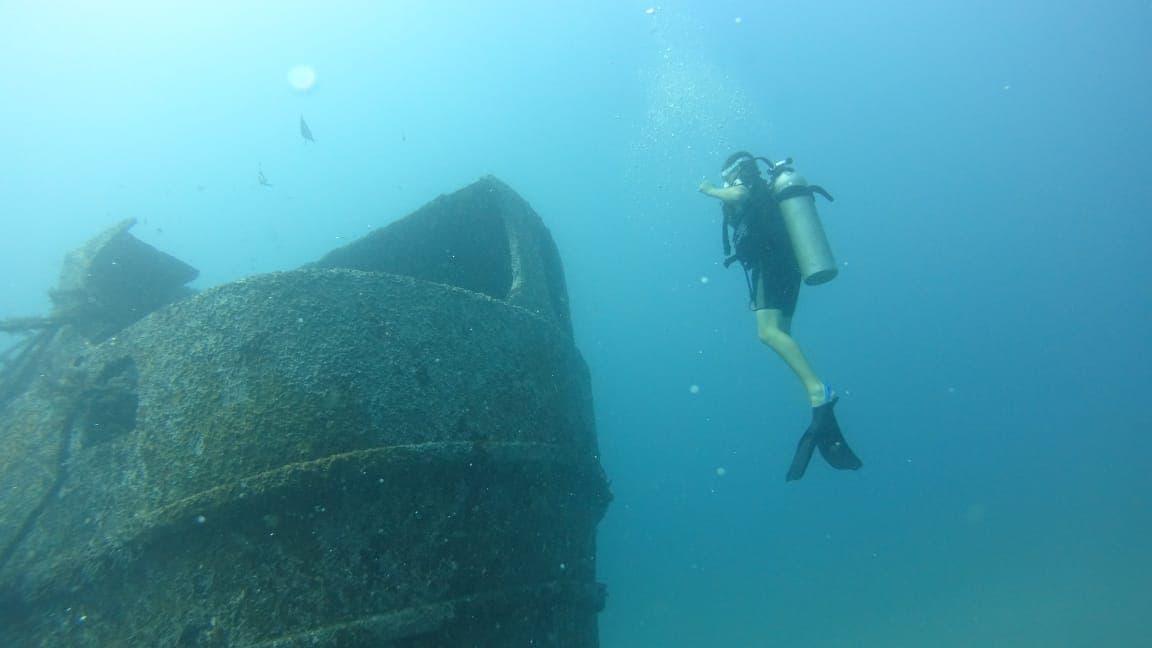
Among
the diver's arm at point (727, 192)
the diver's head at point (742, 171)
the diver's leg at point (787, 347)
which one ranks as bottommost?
the diver's leg at point (787, 347)

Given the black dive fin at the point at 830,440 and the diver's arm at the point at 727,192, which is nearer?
the black dive fin at the point at 830,440

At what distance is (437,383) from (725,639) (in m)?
39.7

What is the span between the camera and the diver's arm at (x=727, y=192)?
4734 mm

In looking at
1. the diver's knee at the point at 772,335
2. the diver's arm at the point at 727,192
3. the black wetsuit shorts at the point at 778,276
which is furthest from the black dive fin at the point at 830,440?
the diver's arm at the point at 727,192

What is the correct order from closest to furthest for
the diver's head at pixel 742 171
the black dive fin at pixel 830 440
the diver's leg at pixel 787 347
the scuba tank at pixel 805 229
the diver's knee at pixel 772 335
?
the black dive fin at pixel 830 440 < the diver's leg at pixel 787 347 < the scuba tank at pixel 805 229 < the diver's knee at pixel 772 335 < the diver's head at pixel 742 171

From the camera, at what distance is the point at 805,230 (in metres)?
4.56

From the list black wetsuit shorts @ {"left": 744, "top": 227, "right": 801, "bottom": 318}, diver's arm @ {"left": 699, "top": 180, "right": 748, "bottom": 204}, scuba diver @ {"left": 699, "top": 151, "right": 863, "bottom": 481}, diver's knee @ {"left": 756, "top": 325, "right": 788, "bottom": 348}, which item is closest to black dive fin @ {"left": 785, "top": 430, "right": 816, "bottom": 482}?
scuba diver @ {"left": 699, "top": 151, "right": 863, "bottom": 481}

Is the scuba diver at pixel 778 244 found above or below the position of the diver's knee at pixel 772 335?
above

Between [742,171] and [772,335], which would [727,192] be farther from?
[772,335]

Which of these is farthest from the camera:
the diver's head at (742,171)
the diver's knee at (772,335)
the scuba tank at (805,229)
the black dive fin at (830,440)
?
the diver's head at (742,171)

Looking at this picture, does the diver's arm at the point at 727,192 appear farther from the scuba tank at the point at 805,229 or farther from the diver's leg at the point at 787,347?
the diver's leg at the point at 787,347

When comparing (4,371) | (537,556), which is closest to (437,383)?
(537,556)

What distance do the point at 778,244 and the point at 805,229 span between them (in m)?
0.24

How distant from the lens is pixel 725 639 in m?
36.8
